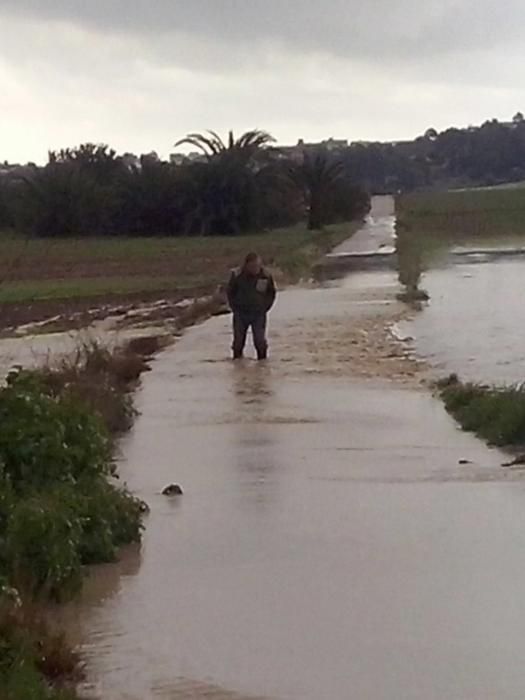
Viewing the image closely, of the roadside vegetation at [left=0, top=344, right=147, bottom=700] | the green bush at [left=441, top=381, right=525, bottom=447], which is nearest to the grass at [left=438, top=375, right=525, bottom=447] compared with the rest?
the green bush at [left=441, top=381, right=525, bottom=447]

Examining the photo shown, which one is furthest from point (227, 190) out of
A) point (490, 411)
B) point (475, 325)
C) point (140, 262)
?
point (490, 411)

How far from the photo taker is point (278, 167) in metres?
88.8

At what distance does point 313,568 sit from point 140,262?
51775mm

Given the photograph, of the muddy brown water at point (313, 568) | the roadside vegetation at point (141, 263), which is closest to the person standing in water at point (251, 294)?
the muddy brown water at point (313, 568)

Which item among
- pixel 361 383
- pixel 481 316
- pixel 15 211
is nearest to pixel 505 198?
pixel 15 211

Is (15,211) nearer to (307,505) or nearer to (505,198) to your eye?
(505,198)

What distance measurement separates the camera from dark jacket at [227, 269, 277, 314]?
74.5 feet

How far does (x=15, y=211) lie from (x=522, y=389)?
7063cm

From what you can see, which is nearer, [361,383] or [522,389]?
[522,389]

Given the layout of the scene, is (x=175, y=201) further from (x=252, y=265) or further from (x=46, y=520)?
(x=46, y=520)

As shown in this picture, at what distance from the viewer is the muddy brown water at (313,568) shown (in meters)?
7.89

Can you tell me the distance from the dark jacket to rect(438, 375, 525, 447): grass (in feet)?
14.3

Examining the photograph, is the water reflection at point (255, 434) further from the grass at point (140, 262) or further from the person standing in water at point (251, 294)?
the grass at point (140, 262)

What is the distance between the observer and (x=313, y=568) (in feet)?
32.6
